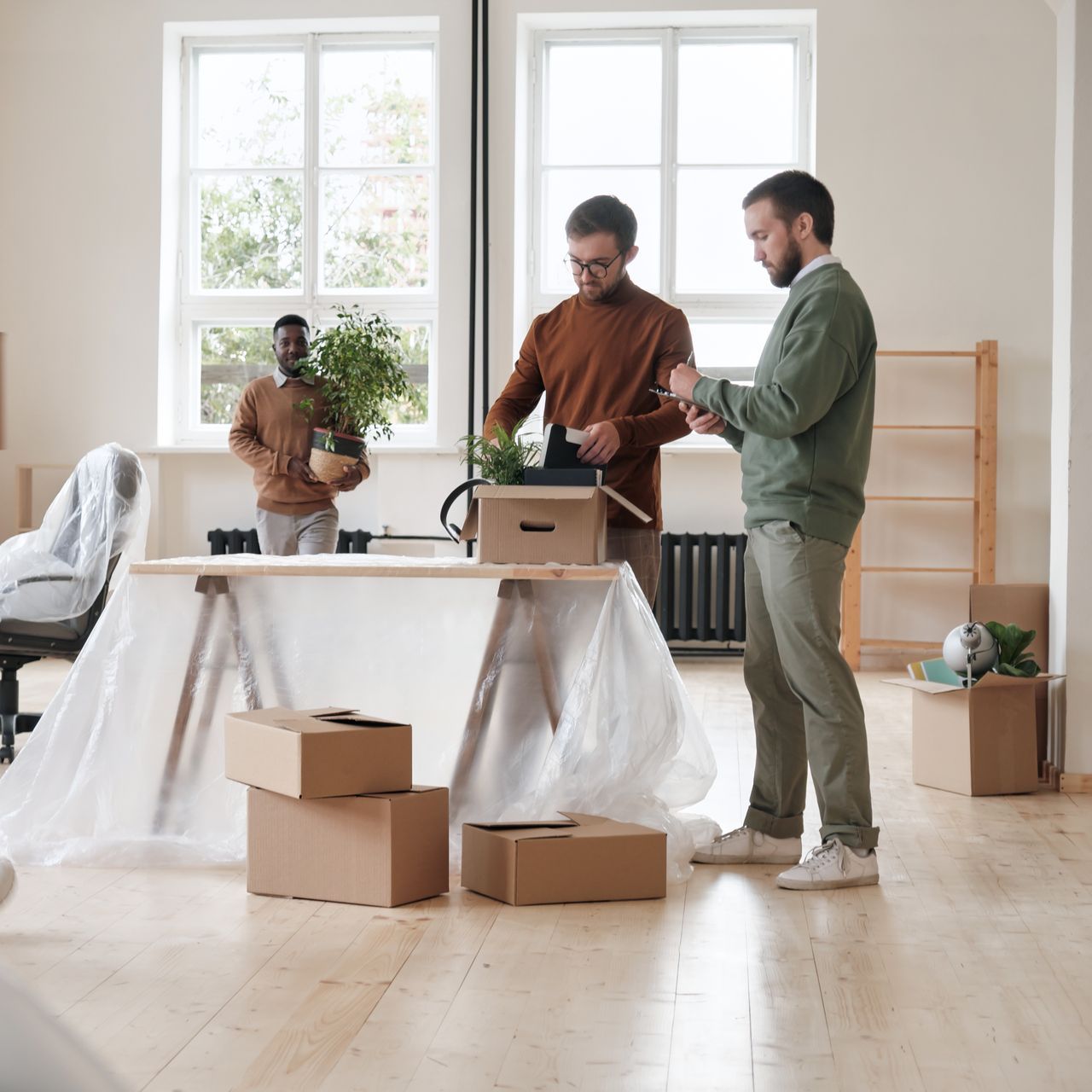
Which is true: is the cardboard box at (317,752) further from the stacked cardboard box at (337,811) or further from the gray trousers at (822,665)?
the gray trousers at (822,665)

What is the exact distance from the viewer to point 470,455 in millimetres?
2686

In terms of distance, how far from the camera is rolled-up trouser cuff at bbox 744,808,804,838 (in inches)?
110

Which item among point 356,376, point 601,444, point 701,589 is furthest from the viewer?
point 701,589

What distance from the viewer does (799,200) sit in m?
2.60

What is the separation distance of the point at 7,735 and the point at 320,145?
4.08 m

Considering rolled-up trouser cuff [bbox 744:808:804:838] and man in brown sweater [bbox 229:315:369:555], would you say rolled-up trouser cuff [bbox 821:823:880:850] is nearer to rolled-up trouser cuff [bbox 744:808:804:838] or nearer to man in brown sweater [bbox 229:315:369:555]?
rolled-up trouser cuff [bbox 744:808:804:838]

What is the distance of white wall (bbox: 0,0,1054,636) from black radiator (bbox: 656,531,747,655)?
0.68 feet

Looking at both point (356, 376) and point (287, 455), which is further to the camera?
point (287, 455)

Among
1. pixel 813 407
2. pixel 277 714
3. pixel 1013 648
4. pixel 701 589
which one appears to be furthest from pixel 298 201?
pixel 813 407

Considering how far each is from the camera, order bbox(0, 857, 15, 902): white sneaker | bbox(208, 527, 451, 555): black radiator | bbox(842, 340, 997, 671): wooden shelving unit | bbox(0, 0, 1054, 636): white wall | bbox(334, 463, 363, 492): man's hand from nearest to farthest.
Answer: bbox(0, 857, 15, 902): white sneaker → bbox(334, 463, 363, 492): man's hand → bbox(842, 340, 997, 671): wooden shelving unit → bbox(0, 0, 1054, 636): white wall → bbox(208, 527, 451, 555): black radiator

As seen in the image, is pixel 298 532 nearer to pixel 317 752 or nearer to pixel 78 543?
pixel 78 543

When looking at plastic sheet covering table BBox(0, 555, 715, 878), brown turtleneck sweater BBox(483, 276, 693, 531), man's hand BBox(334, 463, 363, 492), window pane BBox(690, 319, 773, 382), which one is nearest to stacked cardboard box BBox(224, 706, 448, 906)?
plastic sheet covering table BBox(0, 555, 715, 878)

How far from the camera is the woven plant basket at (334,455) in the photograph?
147 inches

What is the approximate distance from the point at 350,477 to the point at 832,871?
1975mm
